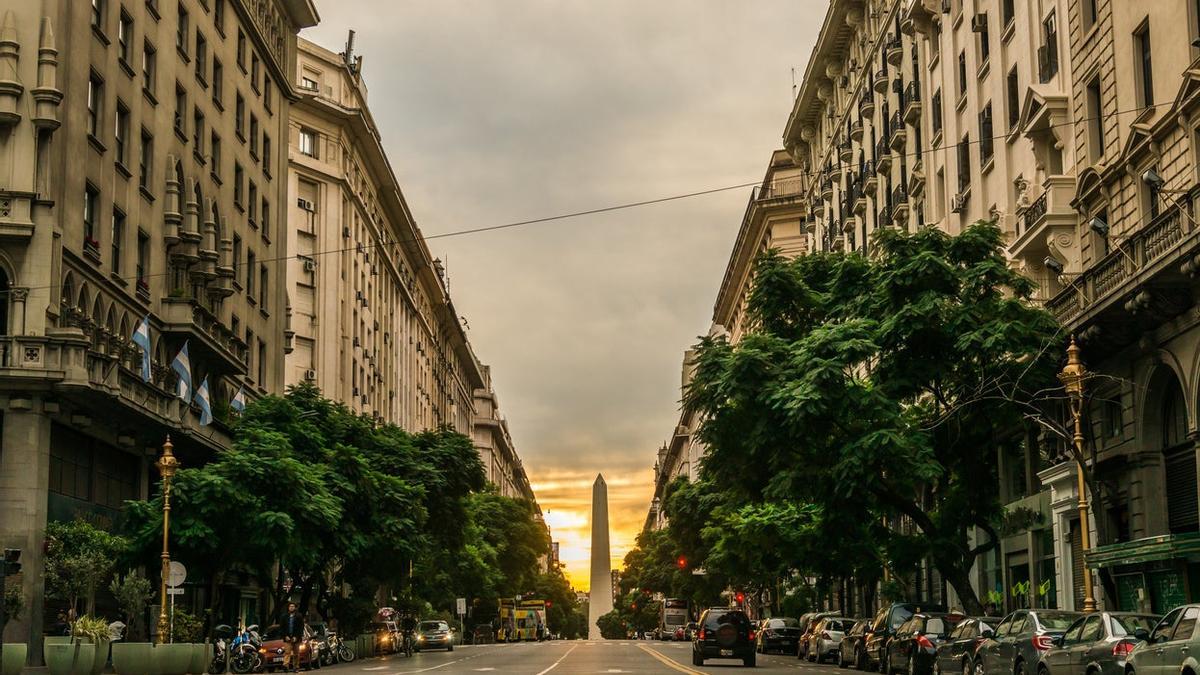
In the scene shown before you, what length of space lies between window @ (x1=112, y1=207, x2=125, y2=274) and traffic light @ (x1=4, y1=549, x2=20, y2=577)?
37.2ft

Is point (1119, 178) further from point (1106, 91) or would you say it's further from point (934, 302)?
point (934, 302)

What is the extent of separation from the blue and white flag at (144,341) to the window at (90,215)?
2.42 meters

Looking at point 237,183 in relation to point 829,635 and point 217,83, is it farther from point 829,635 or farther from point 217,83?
point 829,635

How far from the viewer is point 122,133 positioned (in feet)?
148

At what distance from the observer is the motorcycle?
40.9 meters

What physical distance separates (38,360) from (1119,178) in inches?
1018

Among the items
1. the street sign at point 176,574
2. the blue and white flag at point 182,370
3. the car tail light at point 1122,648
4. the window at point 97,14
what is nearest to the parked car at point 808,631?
the blue and white flag at point 182,370

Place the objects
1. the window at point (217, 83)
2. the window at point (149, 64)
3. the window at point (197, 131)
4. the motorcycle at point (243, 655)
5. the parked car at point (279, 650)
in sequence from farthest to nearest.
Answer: the window at point (217, 83)
the window at point (197, 131)
the window at point (149, 64)
the parked car at point (279, 650)
the motorcycle at point (243, 655)

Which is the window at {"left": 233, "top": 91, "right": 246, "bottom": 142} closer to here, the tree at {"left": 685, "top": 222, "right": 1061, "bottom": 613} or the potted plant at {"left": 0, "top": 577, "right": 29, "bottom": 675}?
the potted plant at {"left": 0, "top": 577, "right": 29, "bottom": 675}

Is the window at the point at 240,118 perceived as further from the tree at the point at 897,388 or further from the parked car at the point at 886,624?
the parked car at the point at 886,624

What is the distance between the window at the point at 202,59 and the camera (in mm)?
53531

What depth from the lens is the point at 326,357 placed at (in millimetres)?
78938

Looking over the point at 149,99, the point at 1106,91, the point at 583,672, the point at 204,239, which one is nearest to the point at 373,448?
the point at 204,239

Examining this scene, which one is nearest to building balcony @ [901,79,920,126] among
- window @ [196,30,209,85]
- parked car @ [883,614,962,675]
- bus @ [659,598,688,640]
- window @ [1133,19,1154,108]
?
window @ [1133,19,1154,108]
